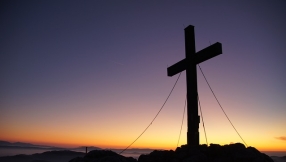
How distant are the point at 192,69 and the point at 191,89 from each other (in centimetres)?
91

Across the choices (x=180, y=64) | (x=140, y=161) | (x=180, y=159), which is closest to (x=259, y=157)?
(x=180, y=159)

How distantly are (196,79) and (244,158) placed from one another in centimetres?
374

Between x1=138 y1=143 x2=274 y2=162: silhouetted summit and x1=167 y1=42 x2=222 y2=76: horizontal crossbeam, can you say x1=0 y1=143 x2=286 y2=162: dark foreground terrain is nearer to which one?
x1=138 y1=143 x2=274 y2=162: silhouetted summit

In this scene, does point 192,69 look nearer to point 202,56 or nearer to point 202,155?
point 202,56

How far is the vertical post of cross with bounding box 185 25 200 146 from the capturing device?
900 cm

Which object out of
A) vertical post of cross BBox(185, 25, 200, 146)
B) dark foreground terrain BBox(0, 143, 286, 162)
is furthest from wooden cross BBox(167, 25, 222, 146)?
dark foreground terrain BBox(0, 143, 286, 162)

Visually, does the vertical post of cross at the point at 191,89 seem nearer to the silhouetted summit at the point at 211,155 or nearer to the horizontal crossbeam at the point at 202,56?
the horizontal crossbeam at the point at 202,56

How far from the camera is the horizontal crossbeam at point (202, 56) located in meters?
9.05

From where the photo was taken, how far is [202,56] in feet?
31.7

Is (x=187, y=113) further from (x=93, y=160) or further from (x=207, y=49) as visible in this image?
(x=93, y=160)

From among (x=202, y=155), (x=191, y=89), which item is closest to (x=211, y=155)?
(x=202, y=155)

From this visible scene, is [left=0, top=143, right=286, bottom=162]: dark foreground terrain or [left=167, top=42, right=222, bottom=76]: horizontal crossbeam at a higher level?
[left=167, top=42, right=222, bottom=76]: horizontal crossbeam

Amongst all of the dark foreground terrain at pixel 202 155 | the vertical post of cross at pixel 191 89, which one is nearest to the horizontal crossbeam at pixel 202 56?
the vertical post of cross at pixel 191 89

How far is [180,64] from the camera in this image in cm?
1069
